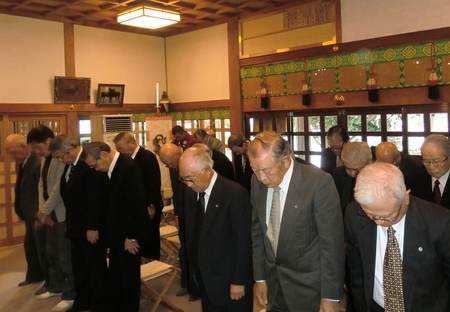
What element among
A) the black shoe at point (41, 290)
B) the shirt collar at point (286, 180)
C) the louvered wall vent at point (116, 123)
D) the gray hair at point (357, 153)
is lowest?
the black shoe at point (41, 290)

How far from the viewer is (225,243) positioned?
273cm

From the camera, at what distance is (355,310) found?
2.15 m

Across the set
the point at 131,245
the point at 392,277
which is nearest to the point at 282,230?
the point at 392,277

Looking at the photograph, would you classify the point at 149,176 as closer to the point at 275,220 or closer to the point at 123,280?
the point at 123,280

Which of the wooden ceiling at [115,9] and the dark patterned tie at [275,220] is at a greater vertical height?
the wooden ceiling at [115,9]

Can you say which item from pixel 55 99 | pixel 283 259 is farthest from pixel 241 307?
pixel 55 99

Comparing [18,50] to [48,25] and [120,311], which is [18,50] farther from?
[120,311]

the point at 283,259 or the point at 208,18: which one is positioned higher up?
the point at 208,18

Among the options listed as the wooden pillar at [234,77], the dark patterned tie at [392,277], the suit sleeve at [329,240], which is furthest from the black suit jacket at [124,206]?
the wooden pillar at [234,77]

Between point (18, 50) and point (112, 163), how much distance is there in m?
4.31

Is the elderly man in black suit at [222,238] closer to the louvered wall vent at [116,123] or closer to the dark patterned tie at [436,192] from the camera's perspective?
the dark patterned tie at [436,192]

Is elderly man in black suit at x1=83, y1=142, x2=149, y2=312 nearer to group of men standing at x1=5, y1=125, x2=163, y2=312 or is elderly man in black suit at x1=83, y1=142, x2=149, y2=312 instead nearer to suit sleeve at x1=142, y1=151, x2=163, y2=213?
group of men standing at x1=5, y1=125, x2=163, y2=312

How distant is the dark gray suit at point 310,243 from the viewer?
7.43 ft

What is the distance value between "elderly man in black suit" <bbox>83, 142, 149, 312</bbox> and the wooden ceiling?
3.52 meters
